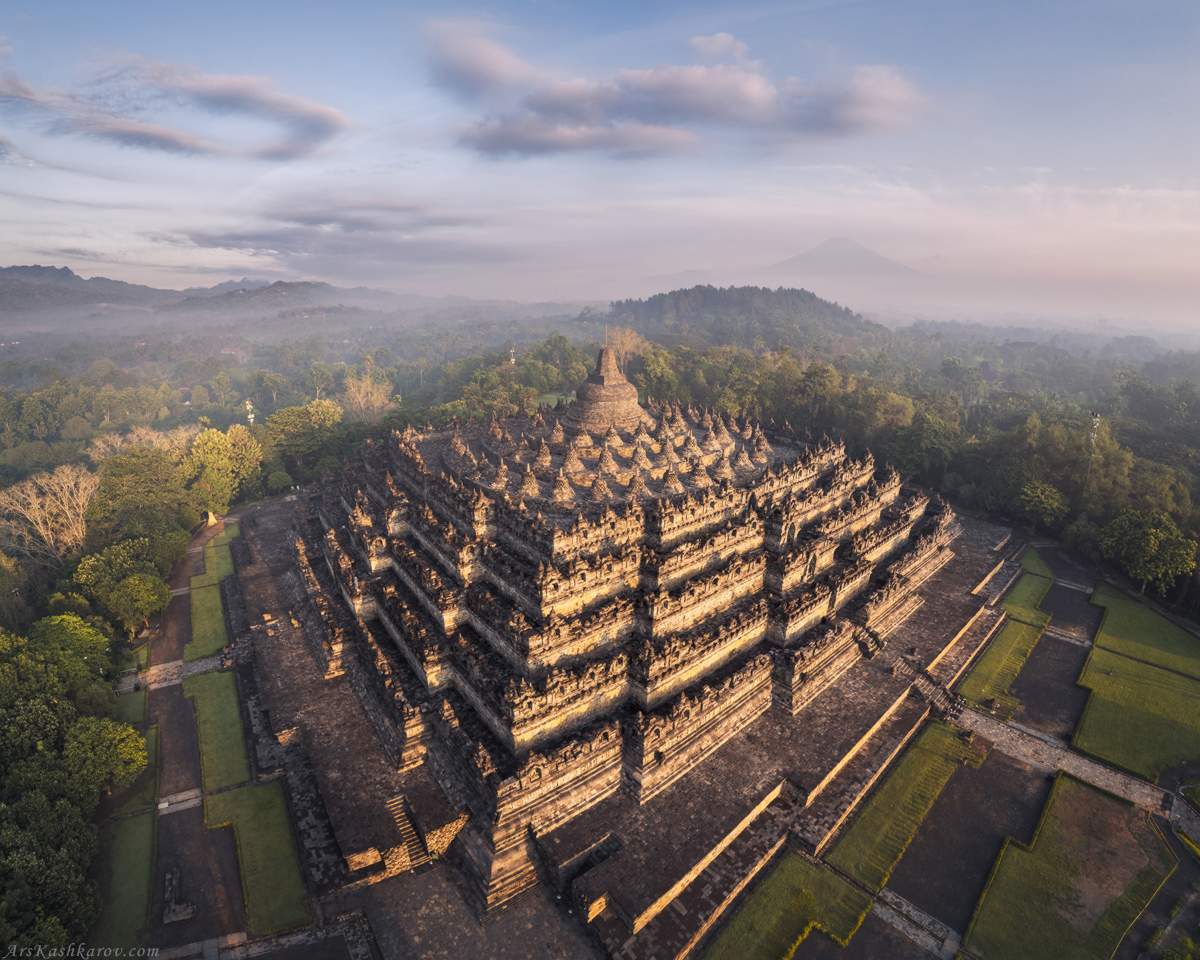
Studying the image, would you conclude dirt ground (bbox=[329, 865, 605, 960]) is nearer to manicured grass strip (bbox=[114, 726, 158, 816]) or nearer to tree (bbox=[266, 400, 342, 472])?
manicured grass strip (bbox=[114, 726, 158, 816])

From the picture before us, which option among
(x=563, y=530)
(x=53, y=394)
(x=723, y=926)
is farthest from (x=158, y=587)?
(x=53, y=394)

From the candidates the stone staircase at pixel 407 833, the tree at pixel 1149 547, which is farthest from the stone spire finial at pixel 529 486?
the tree at pixel 1149 547

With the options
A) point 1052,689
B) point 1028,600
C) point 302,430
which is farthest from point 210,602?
point 1028,600

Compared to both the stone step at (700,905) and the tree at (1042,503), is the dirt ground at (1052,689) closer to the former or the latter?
the tree at (1042,503)

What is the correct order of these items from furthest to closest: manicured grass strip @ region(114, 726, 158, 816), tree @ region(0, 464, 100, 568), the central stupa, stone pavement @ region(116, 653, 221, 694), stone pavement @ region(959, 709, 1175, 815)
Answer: the central stupa, tree @ region(0, 464, 100, 568), stone pavement @ region(116, 653, 221, 694), stone pavement @ region(959, 709, 1175, 815), manicured grass strip @ region(114, 726, 158, 816)

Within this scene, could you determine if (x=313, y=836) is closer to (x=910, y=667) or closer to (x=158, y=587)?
(x=158, y=587)

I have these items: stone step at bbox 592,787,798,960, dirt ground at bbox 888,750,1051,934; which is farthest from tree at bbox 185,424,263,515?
dirt ground at bbox 888,750,1051,934
